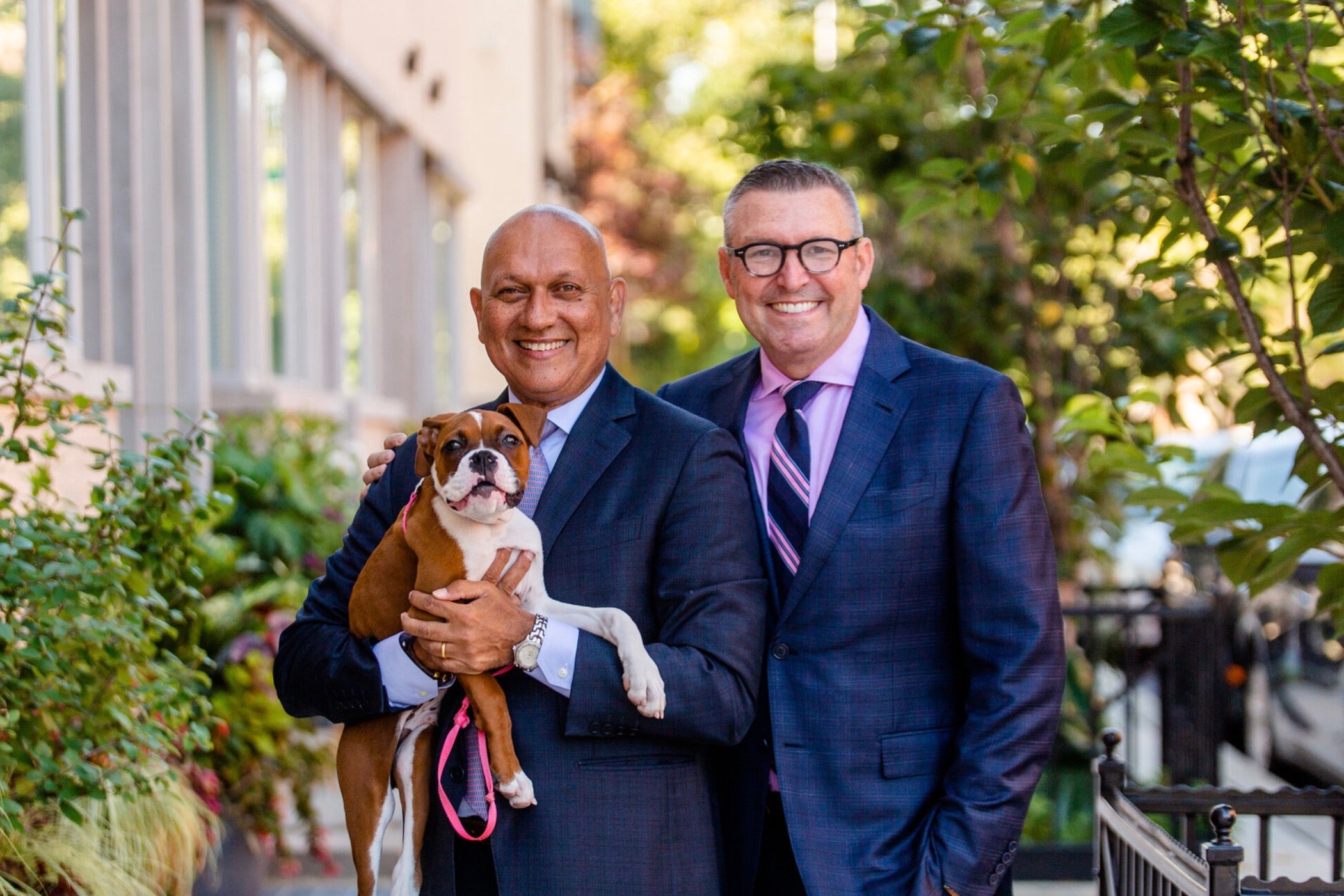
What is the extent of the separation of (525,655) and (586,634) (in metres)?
0.13

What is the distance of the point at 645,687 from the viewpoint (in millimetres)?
2492

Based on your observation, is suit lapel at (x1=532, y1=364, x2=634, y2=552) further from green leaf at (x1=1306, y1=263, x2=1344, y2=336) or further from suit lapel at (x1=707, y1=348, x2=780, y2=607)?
green leaf at (x1=1306, y1=263, x2=1344, y2=336)

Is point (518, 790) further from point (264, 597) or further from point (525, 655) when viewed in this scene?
point (264, 597)

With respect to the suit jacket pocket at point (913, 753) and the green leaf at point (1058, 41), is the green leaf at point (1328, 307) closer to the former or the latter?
the green leaf at point (1058, 41)

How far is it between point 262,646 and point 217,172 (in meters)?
3.29

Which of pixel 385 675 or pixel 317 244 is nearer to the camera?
pixel 385 675

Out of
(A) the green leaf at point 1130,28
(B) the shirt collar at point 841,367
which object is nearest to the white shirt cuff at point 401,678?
(B) the shirt collar at point 841,367

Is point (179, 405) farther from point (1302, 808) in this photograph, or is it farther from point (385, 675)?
point (1302, 808)

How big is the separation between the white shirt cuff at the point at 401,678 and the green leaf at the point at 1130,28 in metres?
2.06

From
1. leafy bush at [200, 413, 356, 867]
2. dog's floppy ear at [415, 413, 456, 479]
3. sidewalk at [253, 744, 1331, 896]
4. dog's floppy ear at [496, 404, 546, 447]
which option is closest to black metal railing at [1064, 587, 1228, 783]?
sidewalk at [253, 744, 1331, 896]

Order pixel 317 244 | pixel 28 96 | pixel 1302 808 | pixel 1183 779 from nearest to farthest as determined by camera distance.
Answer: pixel 1302 808 < pixel 28 96 < pixel 1183 779 < pixel 317 244

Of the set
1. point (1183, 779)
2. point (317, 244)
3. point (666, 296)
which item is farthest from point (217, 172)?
point (666, 296)

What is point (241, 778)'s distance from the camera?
5297mm

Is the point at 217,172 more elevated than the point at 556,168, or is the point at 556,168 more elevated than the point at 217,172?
the point at 556,168
